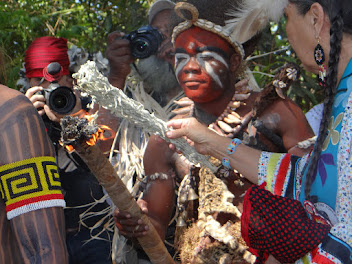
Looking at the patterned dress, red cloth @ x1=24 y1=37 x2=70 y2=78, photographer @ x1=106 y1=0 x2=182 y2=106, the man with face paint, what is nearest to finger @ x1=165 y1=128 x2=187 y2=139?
the man with face paint

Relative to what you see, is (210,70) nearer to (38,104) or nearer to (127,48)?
(127,48)

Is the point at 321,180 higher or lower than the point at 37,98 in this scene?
lower

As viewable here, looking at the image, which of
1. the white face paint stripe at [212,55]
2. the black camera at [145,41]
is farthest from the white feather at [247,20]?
the black camera at [145,41]

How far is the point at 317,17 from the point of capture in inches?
66.2

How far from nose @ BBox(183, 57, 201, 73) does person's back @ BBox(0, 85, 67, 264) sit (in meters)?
1.43

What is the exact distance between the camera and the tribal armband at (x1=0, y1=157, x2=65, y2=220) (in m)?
1.36

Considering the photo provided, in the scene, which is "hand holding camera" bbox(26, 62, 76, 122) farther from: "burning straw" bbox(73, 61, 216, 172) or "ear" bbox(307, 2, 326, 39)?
"ear" bbox(307, 2, 326, 39)

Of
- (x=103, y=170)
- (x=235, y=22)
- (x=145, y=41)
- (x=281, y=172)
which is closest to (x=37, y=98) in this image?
(x=145, y=41)

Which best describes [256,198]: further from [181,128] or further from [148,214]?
[148,214]

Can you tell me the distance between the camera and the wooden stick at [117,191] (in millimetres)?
2039

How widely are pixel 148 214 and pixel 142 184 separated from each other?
0.59 ft

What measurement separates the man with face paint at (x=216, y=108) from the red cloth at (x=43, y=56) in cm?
98

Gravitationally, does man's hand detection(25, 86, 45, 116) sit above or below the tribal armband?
above

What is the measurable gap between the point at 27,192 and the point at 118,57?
229cm
